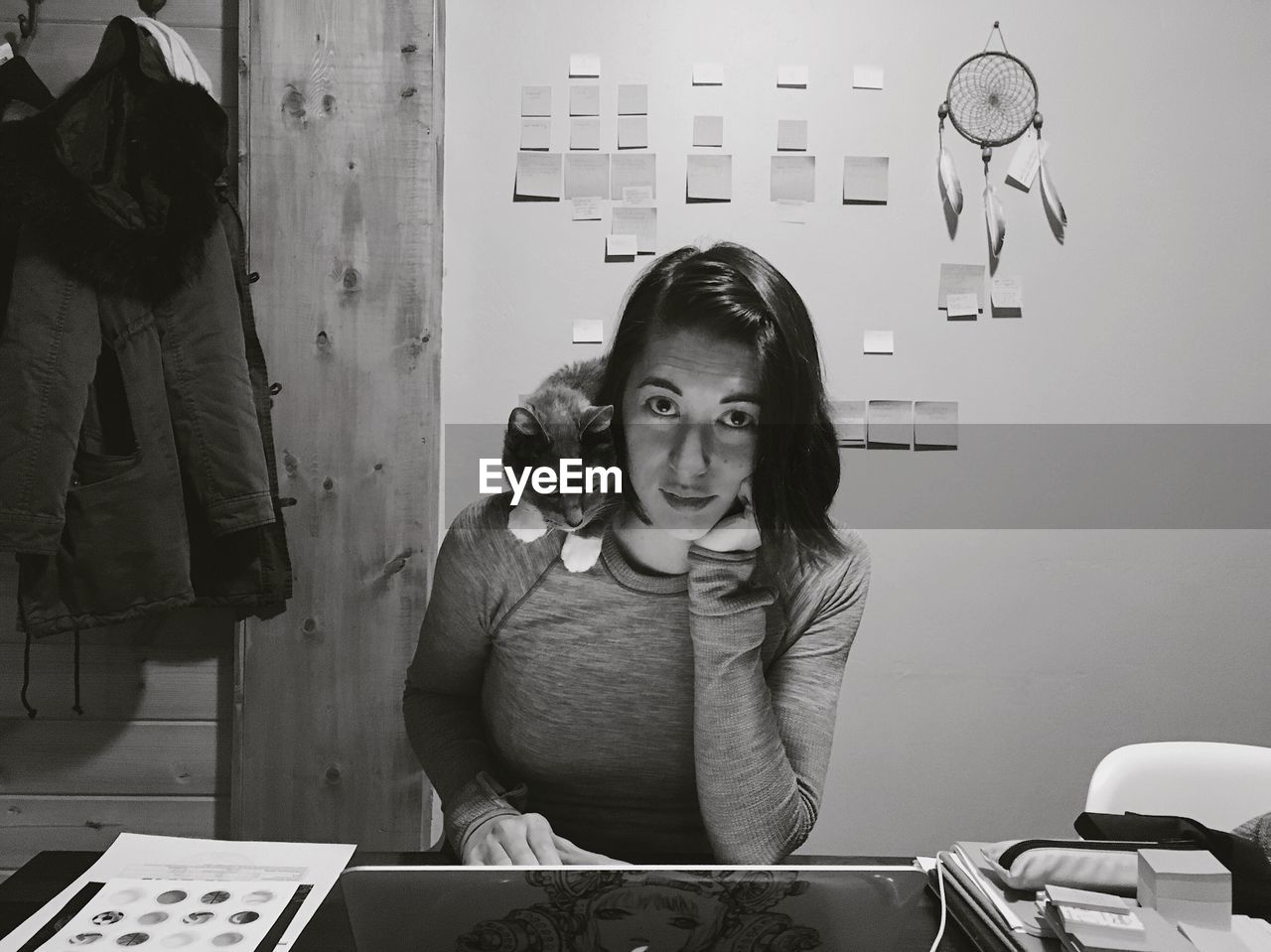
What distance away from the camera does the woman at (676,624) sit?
160 cm

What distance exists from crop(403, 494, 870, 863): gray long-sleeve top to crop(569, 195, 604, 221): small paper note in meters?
0.50

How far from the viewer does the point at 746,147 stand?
1672 mm

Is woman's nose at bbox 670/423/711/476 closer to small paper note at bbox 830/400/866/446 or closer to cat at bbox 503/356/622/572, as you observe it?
cat at bbox 503/356/622/572

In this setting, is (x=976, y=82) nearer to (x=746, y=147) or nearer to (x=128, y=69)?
(x=746, y=147)

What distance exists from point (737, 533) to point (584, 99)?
0.79m

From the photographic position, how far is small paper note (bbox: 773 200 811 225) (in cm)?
167

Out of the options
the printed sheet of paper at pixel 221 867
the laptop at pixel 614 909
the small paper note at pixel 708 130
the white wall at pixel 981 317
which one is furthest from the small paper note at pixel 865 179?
the printed sheet of paper at pixel 221 867

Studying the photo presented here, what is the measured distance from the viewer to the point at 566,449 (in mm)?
1651

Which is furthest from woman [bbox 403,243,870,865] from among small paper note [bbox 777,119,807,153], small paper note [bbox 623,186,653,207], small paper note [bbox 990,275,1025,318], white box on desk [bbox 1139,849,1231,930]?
white box on desk [bbox 1139,849,1231,930]

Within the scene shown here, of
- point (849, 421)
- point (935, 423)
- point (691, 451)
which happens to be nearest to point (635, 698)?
point (691, 451)

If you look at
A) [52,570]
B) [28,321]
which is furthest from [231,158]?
[52,570]

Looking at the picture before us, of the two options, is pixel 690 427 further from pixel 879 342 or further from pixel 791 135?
pixel 791 135

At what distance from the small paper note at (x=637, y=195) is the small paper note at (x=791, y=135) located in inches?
9.3

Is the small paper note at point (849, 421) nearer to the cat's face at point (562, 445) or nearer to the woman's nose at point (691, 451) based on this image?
the woman's nose at point (691, 451)
